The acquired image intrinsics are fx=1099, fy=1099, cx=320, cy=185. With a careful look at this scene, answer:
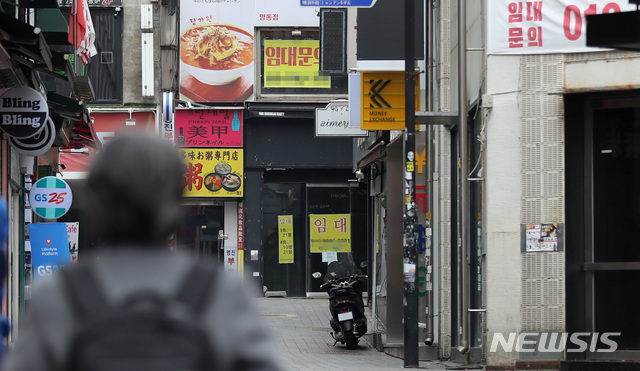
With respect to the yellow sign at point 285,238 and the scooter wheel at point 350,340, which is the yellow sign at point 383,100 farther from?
the yellow sign at point 285,238

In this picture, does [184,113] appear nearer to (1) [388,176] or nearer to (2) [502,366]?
(1) [388,176]

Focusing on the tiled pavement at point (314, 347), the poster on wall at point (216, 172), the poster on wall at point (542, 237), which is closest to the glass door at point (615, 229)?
the poster on wall at point (542, 237)

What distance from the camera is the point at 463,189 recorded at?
14062mm

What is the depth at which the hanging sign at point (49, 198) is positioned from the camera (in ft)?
54.1

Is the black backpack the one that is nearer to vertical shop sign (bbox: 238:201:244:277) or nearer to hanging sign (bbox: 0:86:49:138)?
hanging sign (bbox: 0:86:49:138)

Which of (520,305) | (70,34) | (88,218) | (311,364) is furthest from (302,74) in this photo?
(88,218)

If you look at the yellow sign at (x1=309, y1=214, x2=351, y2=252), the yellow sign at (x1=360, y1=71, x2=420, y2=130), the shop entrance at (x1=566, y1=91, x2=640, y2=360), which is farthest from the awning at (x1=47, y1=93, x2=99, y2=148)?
the yellow sign at (x1=309, y1=214, x2=351, y2=252)

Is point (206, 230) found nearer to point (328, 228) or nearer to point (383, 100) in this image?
point (328, 228)

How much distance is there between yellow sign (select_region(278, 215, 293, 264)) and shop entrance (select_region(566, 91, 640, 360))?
18.6 metres

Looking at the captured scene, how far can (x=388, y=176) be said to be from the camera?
1723 cm

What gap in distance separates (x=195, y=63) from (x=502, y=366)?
19.8 m

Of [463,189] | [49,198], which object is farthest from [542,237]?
[49,198]

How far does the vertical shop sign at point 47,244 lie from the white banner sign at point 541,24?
643cm

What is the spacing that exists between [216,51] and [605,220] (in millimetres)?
19562
